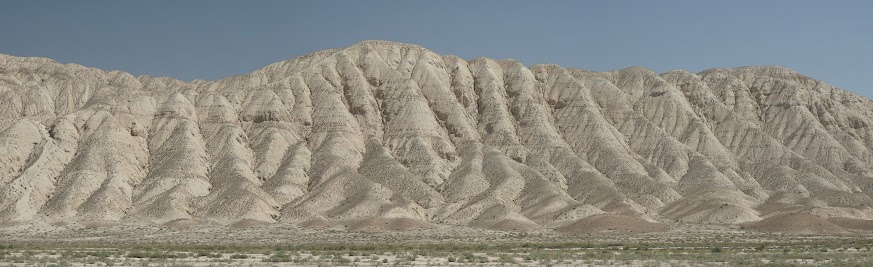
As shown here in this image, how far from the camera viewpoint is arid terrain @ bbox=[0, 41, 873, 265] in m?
86.9

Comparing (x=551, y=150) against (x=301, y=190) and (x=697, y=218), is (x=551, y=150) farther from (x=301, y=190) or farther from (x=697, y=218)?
(x=301, y=190)

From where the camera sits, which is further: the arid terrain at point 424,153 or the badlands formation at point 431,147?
the badlands formation at point 431,147

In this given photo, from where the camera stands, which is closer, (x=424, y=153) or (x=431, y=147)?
(x=424, y=153)

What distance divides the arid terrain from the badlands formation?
349mm

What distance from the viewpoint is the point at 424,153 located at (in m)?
112

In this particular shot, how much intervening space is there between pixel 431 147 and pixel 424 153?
12.1ft

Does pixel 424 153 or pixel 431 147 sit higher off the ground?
pixel 431 147

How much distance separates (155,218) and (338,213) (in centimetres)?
1901

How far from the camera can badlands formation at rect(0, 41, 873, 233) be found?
93.2m

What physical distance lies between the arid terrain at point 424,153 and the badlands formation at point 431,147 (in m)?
0.35

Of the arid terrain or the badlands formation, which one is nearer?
the arid terrain

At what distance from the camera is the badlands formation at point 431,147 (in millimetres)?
93188

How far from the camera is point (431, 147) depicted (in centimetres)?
11512

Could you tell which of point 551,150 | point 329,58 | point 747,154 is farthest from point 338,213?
point 747,154
